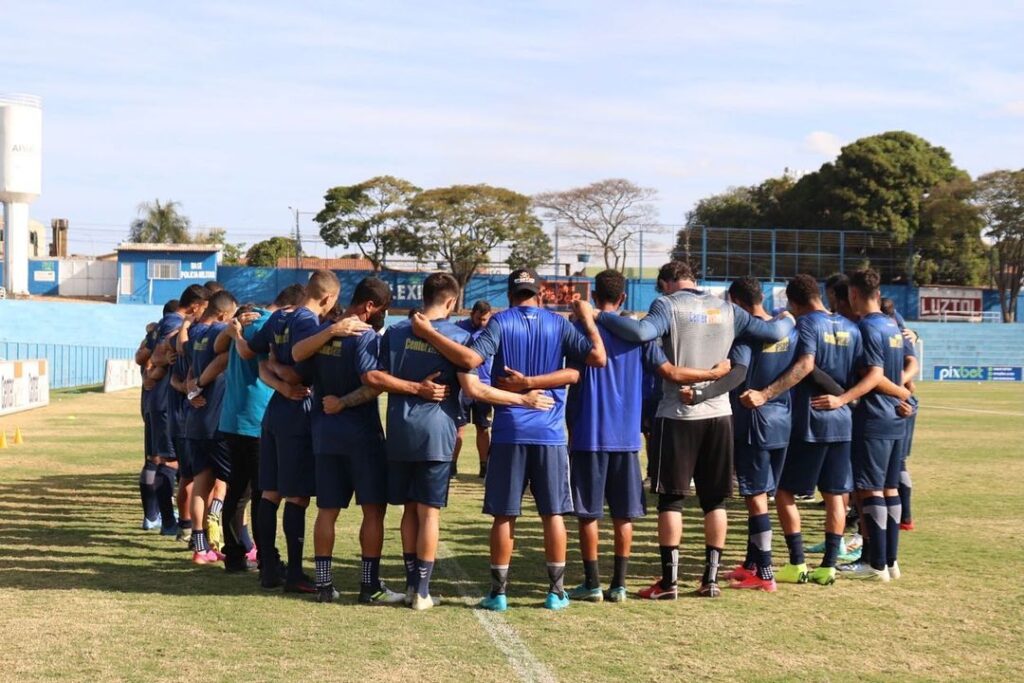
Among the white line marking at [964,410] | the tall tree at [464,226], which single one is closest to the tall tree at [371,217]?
the tall tree at [464,226]

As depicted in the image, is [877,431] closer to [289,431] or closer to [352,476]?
[352,476]

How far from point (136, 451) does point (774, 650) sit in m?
13.6

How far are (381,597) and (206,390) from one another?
105 inches

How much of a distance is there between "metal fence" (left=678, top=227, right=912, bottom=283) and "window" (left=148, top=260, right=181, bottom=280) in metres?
28.6

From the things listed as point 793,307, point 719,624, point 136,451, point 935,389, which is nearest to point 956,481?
point 793,307

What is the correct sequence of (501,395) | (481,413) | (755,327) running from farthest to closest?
1. (481,413)
2. (755,327)
3. (501,395)

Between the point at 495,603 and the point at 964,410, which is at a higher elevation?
the point at 495,603

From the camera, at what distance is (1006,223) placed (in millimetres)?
67188

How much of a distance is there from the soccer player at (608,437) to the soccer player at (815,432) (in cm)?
134

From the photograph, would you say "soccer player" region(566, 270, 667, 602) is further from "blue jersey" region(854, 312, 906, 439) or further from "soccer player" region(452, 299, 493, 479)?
"soccer player" region(452, 299, 493, 479)

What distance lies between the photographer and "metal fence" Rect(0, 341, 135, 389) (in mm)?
37625

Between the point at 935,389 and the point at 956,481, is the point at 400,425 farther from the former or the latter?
the point at 935,389

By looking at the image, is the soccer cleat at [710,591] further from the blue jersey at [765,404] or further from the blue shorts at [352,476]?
the blue shorts at [352,476]

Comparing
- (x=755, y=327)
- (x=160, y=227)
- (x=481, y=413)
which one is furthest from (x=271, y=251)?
(x=755, y=327)
